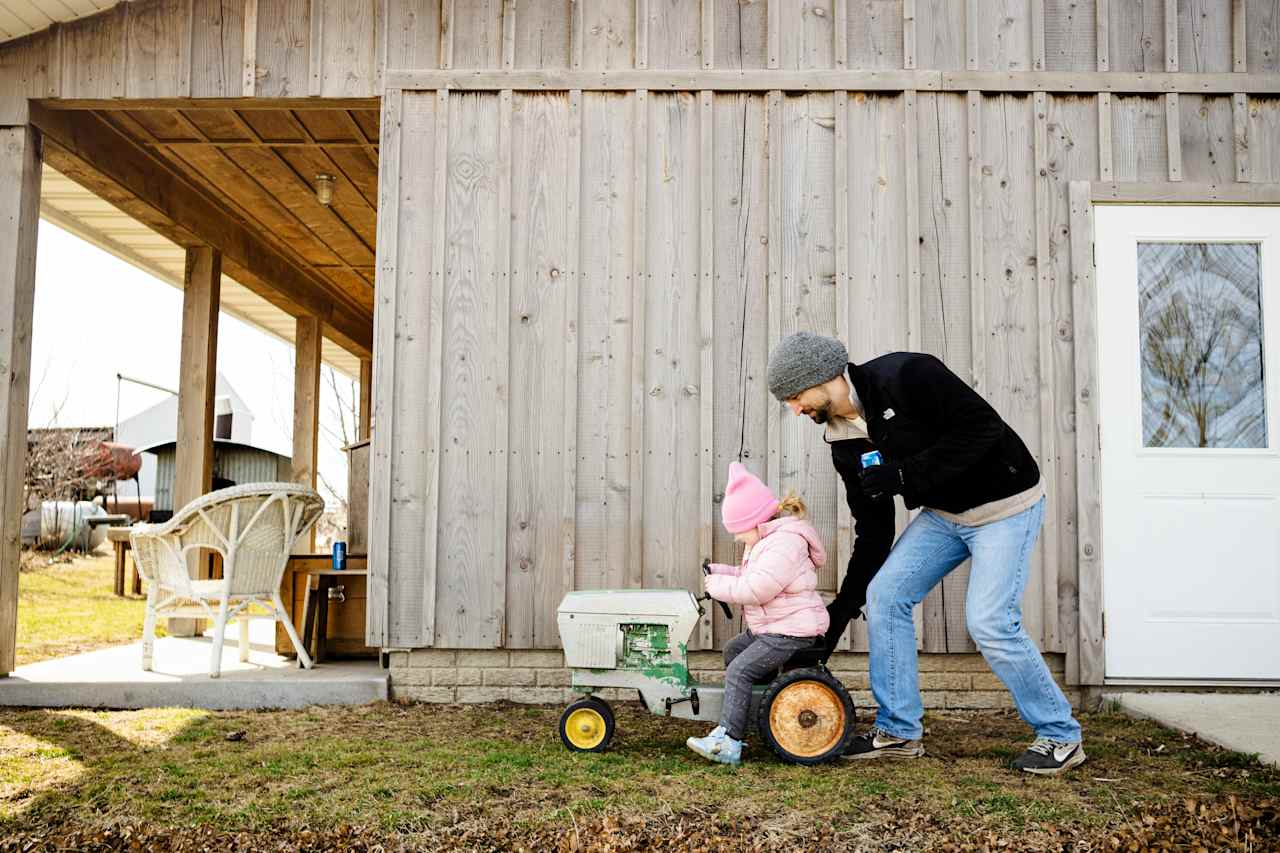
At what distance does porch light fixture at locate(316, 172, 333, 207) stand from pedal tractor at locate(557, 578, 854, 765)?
4249 millimetres

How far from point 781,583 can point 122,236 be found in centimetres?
690

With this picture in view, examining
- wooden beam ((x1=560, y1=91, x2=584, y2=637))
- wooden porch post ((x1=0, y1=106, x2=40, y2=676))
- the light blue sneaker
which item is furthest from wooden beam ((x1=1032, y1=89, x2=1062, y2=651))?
wooden porch post ((x1=0, y1=106, x2=40, y2=676))

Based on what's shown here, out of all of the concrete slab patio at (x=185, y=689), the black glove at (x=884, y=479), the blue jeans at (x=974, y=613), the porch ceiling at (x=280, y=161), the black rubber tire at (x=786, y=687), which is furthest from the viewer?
the porch ceiling at (x=280, y=161)

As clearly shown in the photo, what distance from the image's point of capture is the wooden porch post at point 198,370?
7.75 metres

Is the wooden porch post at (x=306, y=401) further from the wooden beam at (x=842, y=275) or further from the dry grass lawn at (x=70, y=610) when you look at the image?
the wooden beam at (x=842, y=275)

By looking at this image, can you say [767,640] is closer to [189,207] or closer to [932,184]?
[932,184]

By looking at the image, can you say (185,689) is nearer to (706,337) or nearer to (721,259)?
(706,337)

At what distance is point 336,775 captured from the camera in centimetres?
362

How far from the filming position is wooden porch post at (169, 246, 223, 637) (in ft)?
25.4

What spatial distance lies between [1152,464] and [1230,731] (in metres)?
1.40

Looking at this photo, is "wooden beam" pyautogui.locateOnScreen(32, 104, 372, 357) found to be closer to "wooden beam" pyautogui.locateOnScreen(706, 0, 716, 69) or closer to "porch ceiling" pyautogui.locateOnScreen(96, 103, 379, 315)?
"porch ceiling" pyautogui.locateOnScreen(96, 103, 379, 315)

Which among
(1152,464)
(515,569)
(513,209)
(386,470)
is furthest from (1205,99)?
(386,470)

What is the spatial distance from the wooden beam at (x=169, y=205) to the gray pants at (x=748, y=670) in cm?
455

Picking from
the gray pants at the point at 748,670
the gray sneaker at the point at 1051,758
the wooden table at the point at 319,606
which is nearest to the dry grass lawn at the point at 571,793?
the gray sneaker at the point at 1051,758
